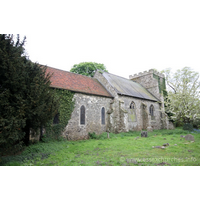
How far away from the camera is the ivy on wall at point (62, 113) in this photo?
1194cm

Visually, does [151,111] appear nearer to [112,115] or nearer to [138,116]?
[138,116]

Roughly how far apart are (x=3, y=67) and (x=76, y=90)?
7984mm

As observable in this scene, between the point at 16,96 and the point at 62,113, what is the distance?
247 inches

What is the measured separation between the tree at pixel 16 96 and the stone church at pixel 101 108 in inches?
120

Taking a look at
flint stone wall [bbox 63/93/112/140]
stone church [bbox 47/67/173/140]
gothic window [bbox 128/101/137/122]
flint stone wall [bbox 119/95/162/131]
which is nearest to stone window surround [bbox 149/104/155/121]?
stone church [bbox 47/67/173/140]

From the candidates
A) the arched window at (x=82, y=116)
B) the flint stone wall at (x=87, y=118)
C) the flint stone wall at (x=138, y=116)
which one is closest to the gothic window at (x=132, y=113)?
the flint stone wall at (x=138, y=116)

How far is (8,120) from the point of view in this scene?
20.1ft

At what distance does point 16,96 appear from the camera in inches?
264

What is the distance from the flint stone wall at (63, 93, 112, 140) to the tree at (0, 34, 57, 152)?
5.36 meters

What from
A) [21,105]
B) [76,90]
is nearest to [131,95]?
[76,90]

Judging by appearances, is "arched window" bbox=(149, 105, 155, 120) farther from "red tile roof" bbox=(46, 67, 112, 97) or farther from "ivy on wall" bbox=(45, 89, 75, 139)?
"ivy on wall" bbox=(45, 89, 75, 139)

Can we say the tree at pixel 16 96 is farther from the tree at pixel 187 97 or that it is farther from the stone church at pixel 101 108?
the tree at pixel 187 97

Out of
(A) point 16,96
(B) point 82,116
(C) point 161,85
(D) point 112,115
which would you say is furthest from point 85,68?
(A) point 16,96

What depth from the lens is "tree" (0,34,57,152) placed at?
617cm
